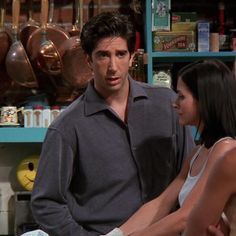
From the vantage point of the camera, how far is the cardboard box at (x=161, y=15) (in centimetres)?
229

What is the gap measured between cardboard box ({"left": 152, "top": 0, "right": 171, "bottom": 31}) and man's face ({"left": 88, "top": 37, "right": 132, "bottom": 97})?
86 centimetres

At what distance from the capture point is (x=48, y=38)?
7.77ft

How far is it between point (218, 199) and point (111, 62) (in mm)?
670

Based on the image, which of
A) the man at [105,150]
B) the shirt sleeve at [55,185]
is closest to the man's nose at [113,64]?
the man at [105,150]

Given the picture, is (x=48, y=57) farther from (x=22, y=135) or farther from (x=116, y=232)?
(x=116, y=232)

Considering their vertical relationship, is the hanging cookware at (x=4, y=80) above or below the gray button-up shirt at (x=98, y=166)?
above

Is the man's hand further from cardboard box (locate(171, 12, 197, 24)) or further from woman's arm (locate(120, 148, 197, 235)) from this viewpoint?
cardboard box (locate(171, 12, 197, 24))

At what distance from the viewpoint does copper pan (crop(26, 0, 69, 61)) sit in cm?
236

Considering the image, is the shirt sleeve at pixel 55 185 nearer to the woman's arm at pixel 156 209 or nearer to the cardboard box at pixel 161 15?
the woman's arm at pixel 156 209

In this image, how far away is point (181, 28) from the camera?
2330mm

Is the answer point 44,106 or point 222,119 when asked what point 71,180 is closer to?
point 222,119

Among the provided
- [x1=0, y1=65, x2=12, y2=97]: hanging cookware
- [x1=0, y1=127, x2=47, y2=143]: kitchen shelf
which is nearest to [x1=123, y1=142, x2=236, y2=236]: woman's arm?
[x1=0, y1=127, x2=47, y2=143]: kitchen shelf

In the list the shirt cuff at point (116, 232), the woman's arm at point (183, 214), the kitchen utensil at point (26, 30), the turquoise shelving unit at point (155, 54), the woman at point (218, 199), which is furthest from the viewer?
the kitchen utensil at point (26, 30)

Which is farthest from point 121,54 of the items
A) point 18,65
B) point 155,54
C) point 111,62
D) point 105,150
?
point 18,65
